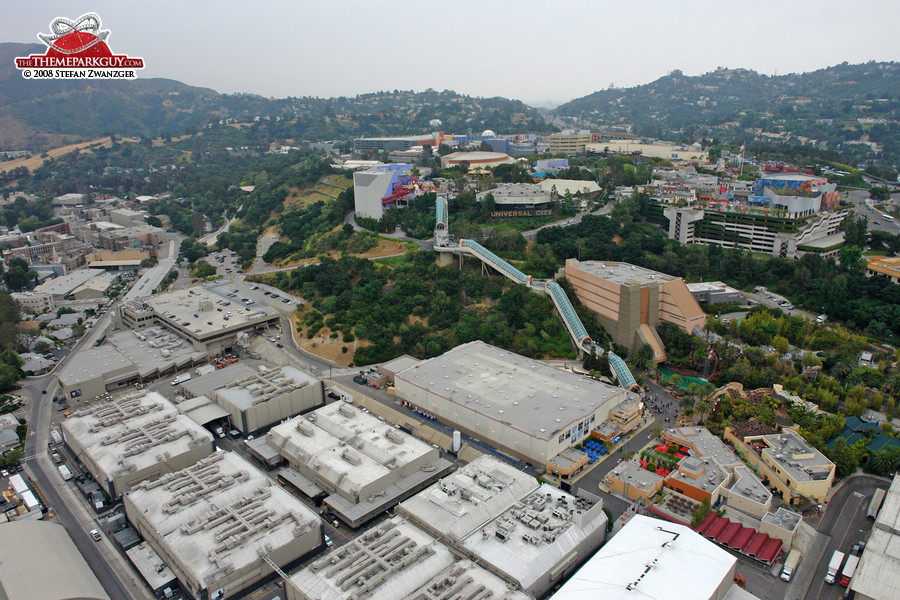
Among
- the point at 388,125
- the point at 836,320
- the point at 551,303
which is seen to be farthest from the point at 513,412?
the point at 388,125

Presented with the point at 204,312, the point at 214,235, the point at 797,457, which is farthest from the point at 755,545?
the point at 214,235

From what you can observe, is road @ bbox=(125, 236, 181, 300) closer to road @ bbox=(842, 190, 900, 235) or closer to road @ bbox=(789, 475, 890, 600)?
road @ bbox=(789, 475, 890, 600)

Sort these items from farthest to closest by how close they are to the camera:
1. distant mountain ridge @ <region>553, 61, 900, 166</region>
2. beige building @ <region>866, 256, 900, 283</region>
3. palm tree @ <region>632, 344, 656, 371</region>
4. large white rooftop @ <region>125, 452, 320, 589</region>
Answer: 1. distant mountain ridge @ <region>553, 61, 900, 166</region>
2. beige building @ <region>866, 256, 900, 283</region>
3. palm tree @ <region>632, 344, 656, 371</region>
4. large white rooftop @ <region>125, 452, 320, 589</region>

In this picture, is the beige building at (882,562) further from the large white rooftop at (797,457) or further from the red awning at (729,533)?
the red awning at (729,533)

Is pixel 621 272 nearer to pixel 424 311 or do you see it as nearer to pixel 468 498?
pixel 424 311

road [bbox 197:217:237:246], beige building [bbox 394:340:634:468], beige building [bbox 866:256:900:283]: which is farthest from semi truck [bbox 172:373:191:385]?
beige building [bbox 866:256:900:283]
